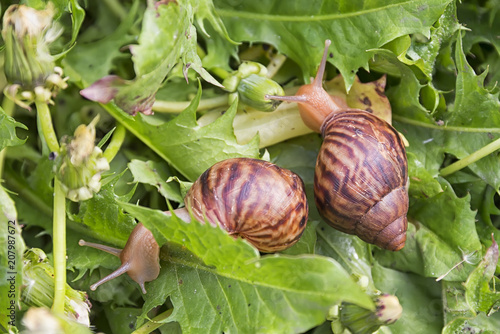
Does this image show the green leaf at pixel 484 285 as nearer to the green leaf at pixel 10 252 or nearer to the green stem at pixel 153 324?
the green stem at pixel 153 324

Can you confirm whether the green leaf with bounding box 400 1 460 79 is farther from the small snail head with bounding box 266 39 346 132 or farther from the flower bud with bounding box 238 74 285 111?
the flower bud with bounding box 238 74 285 111

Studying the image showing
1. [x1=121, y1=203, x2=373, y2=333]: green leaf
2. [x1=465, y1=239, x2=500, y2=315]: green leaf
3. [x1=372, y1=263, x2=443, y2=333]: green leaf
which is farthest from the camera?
[x1=372, y1=263, x2=443, y2=333]: green leaf

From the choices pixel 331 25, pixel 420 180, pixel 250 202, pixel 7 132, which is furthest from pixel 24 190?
pixel 420 180

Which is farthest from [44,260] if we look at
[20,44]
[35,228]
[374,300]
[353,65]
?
[353,65]

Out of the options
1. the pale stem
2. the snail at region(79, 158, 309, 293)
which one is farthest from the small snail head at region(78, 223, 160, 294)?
the pale stem

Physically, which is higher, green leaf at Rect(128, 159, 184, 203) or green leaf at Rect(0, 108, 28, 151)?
green leaf at Rect(0, 108, 28, 151)

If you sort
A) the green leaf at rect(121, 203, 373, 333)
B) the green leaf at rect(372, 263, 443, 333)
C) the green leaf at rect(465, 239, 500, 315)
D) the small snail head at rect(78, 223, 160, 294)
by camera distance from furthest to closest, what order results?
the green leaf at rect(372, 263, 443, 333)
the green leaf at rect(465, 239, 500, 315)
the small snail head at rect(78, 223, 160, 294)
the green leaf at rect(121, 203, 373, 333)

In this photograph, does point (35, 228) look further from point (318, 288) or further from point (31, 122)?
point (318, 288)
